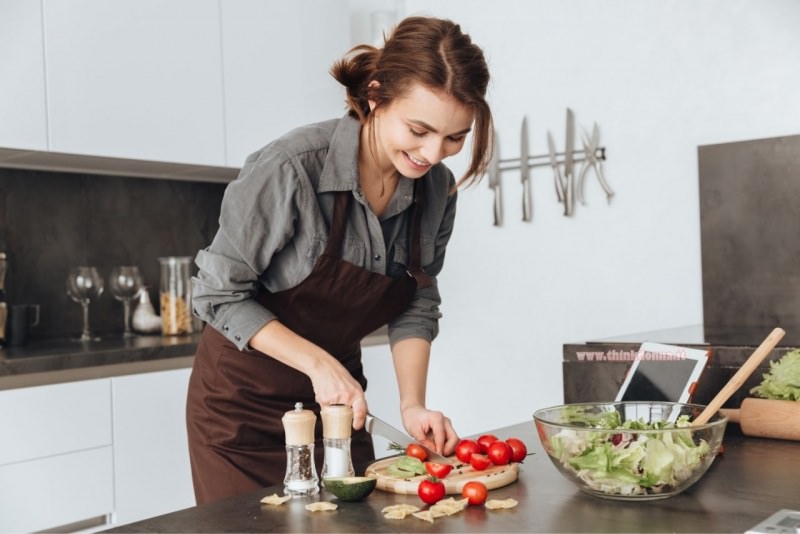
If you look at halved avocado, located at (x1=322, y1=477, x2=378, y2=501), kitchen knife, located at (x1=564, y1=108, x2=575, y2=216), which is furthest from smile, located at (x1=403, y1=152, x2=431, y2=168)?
kitchen knife, located at (x1=564, y1=108, x2=575, y2=216)

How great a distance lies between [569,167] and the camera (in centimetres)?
319

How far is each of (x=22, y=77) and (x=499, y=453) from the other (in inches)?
77.1

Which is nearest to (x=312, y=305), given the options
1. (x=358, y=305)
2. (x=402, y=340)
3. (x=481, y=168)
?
(x=358, y=305)

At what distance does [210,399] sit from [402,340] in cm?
40

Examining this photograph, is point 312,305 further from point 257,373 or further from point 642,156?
point 642,156

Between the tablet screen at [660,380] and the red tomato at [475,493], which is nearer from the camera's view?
the red tomato at [475,493]

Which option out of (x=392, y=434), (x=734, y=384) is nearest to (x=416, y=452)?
(x=392, y=434)

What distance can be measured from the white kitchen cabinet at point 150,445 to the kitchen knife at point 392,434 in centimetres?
142

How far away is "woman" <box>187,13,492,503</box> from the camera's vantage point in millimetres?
1470

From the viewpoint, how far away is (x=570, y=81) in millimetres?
3203

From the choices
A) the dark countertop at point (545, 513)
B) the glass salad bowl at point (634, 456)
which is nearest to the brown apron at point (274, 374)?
the dark countertop at point (545, 513)

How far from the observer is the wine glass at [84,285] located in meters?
2.89

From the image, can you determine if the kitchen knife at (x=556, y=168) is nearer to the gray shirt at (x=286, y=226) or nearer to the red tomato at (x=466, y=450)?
the gray shirt at (x=286, y=226)

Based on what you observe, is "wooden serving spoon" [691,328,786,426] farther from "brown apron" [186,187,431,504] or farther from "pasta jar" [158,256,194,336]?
"pasta jar" [158,256,194,336]
